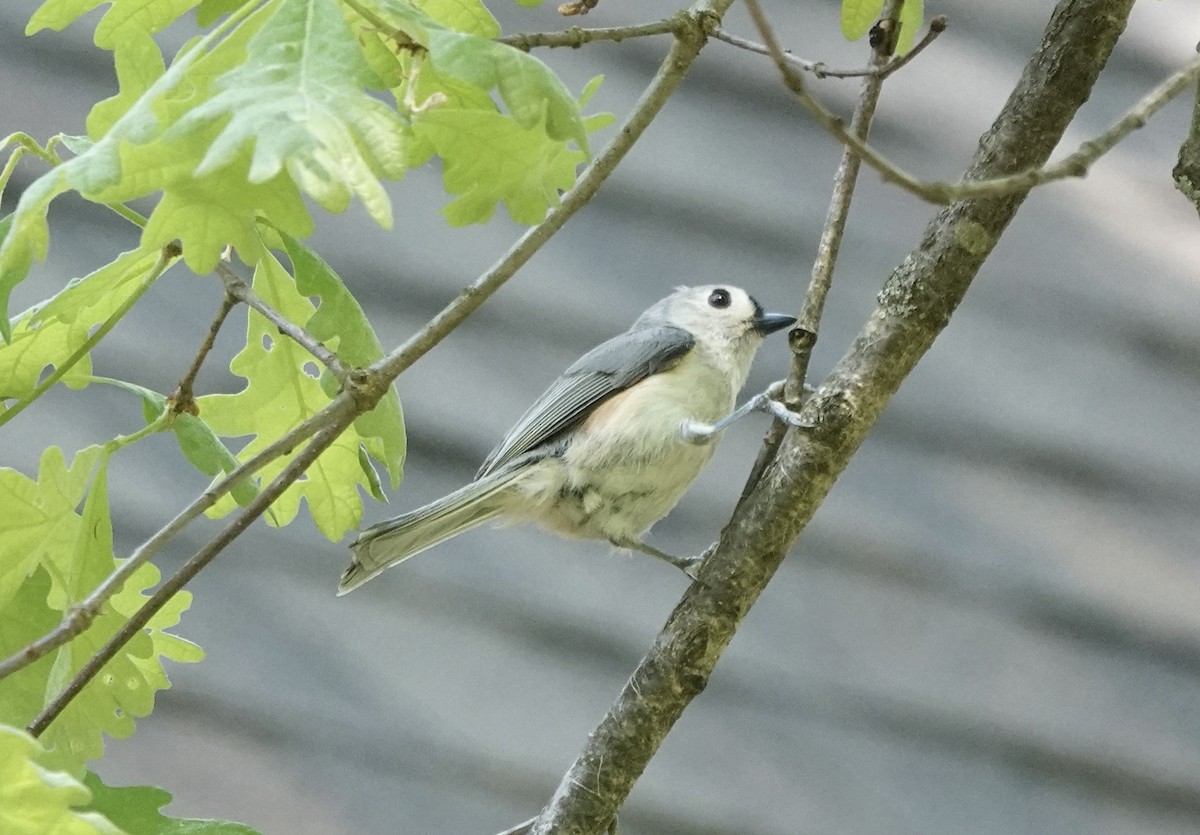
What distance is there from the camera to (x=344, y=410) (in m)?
0.68

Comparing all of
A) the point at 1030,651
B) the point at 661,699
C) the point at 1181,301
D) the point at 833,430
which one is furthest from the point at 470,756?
the point at 1181,301

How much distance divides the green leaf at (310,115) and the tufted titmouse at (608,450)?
65cm

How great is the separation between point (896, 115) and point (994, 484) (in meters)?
0.53

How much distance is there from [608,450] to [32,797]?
834mm

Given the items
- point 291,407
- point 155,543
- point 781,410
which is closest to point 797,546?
point 781,410

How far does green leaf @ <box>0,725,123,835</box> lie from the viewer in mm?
476

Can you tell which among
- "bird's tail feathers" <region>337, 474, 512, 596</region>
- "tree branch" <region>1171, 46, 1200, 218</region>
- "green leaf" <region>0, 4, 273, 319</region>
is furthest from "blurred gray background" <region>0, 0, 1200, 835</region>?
"green leaf" <region>0, 4, 273, 319</region>

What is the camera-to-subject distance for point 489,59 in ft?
1.92

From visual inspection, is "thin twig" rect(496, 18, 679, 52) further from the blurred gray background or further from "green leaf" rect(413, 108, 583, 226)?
the blurred gray background

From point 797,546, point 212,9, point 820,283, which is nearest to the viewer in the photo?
point 212,9

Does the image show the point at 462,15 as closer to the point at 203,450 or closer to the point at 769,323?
the point at 203,450

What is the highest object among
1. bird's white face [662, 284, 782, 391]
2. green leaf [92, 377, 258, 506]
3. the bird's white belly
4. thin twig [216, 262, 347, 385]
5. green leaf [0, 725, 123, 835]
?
bird's white face [662, 284, 782, 391]

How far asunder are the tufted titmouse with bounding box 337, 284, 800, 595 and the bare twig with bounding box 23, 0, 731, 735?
0.50m

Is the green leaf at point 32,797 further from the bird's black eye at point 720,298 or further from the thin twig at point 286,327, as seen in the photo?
the bird's black eye at point 720,298
